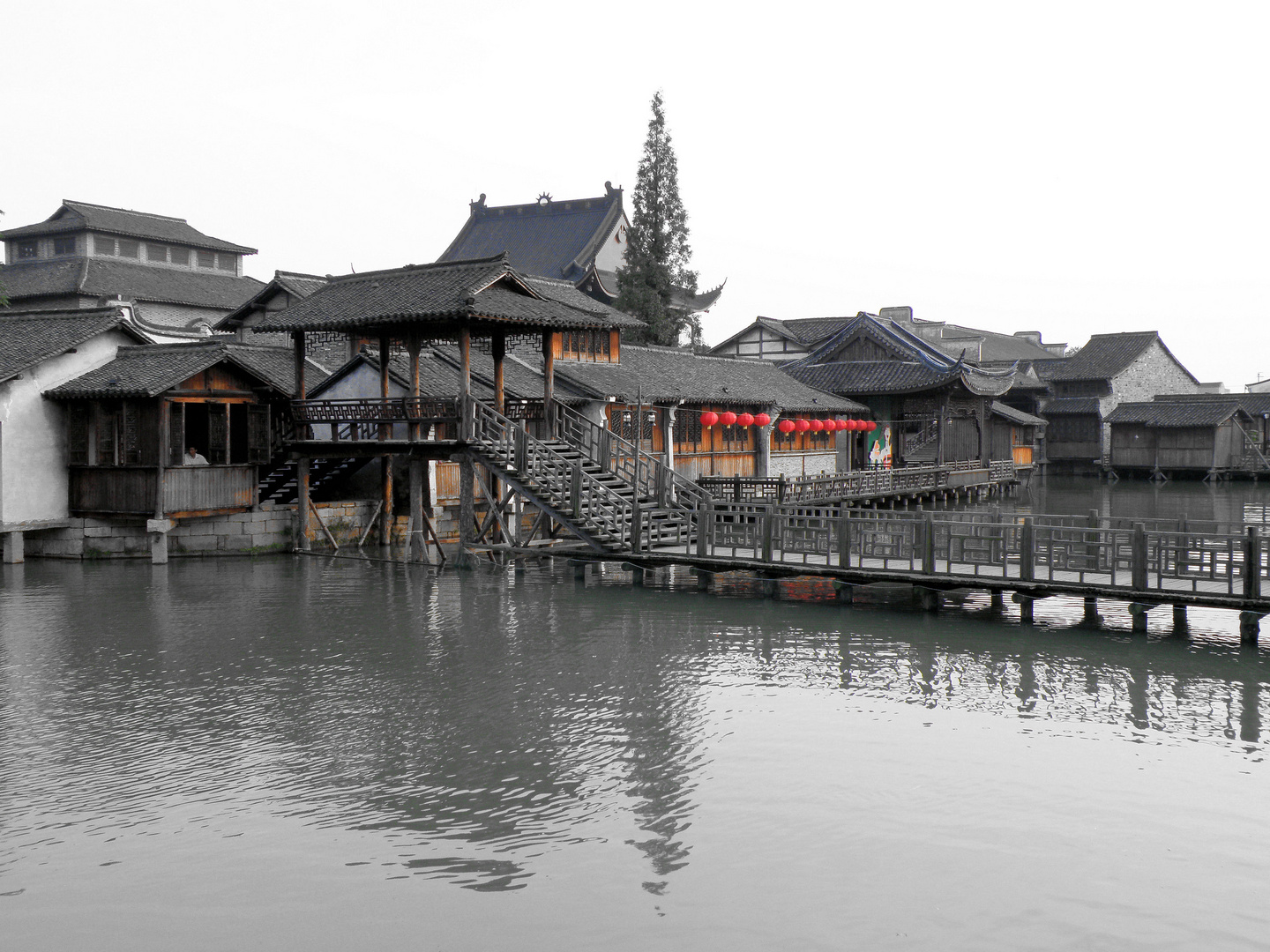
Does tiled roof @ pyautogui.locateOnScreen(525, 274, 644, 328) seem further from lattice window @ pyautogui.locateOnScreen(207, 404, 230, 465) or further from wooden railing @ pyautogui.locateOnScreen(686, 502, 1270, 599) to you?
wooden railing @ pyautogui.locateOnScreen(686, 502, 1270, 599)

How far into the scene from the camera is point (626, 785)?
1088 centimetres

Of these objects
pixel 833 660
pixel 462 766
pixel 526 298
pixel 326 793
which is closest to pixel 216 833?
pixel 326 793

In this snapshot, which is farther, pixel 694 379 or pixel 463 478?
pixel 694 379

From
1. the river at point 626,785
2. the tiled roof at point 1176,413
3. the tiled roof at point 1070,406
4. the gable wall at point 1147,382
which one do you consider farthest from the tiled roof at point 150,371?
the gable wall at point 1147,382

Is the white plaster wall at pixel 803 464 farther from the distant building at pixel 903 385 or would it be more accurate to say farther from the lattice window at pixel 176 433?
the lattice window at pixel 176 433

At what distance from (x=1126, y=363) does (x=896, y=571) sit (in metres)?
52.9

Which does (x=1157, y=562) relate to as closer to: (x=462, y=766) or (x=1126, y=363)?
(x=462, y=766)

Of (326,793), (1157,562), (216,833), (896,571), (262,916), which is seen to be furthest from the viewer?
(896,571)

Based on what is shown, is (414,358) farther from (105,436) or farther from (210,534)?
(105,436)

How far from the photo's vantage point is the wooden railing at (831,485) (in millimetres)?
34094

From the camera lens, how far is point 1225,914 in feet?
27.2

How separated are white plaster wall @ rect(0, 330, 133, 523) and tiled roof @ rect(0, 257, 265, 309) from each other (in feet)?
59.1

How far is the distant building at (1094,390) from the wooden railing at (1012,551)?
4606 centimetres

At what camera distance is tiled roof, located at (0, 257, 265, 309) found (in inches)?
1689
